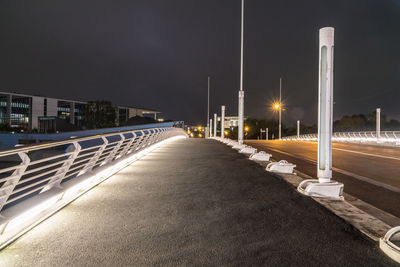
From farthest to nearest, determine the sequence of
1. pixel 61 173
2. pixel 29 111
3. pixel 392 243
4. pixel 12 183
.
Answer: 1. pixel 29 111
2. pixel 61 173
3. pixel 12 183
4. pixel 392 243

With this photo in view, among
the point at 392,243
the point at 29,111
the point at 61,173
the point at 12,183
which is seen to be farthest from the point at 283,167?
the point at 29,111

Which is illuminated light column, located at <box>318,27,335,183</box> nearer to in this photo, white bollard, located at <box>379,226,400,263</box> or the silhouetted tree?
white bollard, located at <box>379,226,400,263</box>

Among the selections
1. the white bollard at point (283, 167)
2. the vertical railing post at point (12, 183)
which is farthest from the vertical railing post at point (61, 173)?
the white bollard at point (283, 167)

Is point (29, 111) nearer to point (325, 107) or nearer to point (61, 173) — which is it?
point (61, 173)

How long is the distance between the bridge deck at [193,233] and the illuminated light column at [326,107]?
788 millimetres

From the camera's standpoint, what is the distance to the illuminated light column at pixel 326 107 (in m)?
6.03

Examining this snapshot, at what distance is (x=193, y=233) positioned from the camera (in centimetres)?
386

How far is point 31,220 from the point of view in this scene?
4.24 meters

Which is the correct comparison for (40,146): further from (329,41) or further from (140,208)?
(329,41)

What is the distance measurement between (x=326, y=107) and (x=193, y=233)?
12.6 feet

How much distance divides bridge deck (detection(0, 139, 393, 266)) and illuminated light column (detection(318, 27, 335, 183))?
788mm

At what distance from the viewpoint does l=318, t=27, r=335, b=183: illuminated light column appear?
237 inches

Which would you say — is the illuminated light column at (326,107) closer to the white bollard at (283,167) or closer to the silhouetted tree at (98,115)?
the white bollard at (283,167)

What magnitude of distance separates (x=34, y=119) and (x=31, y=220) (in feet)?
264
